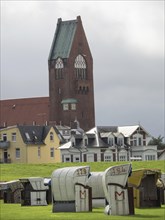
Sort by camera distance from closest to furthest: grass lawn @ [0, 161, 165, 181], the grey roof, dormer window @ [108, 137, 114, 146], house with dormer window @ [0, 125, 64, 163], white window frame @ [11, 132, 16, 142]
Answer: grass lawn @ [0, 161, 165, 181] → dormer window @ [108, 137, 114, 146] → the grey roof → house with dormer window @ [0, 125, 64, 163] → white window frame @ [11, 132, 16, 142]

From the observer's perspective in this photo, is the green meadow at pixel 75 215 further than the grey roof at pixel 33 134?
No

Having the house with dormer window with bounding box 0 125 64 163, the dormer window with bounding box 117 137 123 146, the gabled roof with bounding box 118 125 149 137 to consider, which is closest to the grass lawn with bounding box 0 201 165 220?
the dormer window with bounding box 117 137 123 146

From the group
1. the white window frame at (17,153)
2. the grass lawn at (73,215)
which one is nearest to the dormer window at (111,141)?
the white window frame at (17,153)

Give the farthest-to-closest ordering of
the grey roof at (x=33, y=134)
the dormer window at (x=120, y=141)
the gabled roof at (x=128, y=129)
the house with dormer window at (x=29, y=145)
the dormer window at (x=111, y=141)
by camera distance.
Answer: the house with dormer window at (x=29, y=145) < the gabled roof at (x=128, y=129) < the grey roof at (x=33, y=134) < the dormer window at (x=120, y=141) < the dormer window at (x=111, y=141)

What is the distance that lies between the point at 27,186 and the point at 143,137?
94789mm

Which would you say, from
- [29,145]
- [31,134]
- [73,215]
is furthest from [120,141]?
[73,215]

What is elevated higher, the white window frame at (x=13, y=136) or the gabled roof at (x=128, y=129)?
the gabled roof at (x=128, y=129)

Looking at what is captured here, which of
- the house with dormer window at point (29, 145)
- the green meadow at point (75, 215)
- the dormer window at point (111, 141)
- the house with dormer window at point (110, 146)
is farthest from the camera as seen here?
the house with dormer window at point (29, 145)

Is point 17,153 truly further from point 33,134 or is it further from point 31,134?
point 33,134

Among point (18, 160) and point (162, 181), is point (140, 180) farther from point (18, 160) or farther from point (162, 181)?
point (18, 160)

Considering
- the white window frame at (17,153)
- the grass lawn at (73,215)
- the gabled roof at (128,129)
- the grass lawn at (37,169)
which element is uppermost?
the gabled roof at (128,129)

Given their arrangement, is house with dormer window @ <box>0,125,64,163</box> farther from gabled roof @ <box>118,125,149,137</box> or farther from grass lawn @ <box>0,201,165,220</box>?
grass lawn @ <box>0,201,165,220</box>

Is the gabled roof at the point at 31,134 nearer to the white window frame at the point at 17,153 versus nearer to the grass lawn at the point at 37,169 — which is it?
the white window frame at the point at 17,153

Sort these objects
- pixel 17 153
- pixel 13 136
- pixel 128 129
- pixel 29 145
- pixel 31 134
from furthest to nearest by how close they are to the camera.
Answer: pixel 17 153, pixel 128 129, pixel 31 134, pixel 13 136, pixel 29 145
